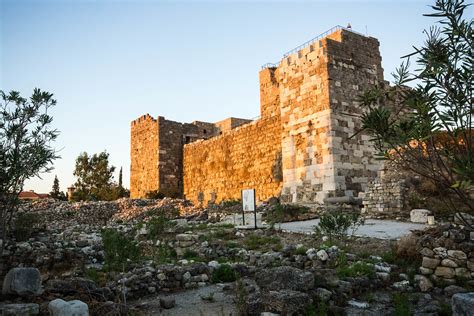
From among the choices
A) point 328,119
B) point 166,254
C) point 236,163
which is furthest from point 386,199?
point 236,163

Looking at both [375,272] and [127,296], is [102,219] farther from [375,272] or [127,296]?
[375,272]

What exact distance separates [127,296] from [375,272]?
12.2 ft

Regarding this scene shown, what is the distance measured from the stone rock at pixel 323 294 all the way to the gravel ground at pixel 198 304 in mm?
1090

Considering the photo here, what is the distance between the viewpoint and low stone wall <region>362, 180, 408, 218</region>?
12.0 m

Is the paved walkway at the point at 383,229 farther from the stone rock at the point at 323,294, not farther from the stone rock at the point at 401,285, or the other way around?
the stone rock at the point at 323,294

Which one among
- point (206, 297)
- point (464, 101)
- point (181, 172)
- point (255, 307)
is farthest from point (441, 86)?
point (181, 172)

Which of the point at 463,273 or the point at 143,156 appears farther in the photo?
the point at 143,156

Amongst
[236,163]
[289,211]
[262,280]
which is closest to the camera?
[262,280]

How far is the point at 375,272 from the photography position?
18.6 feet

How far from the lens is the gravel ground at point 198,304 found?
4.57 m

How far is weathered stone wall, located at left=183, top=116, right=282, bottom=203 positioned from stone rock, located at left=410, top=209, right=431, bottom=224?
6.74 meters

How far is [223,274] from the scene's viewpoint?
20.5 feet

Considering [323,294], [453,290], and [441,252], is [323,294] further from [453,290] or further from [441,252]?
[441,252]

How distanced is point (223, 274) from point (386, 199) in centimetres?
796
